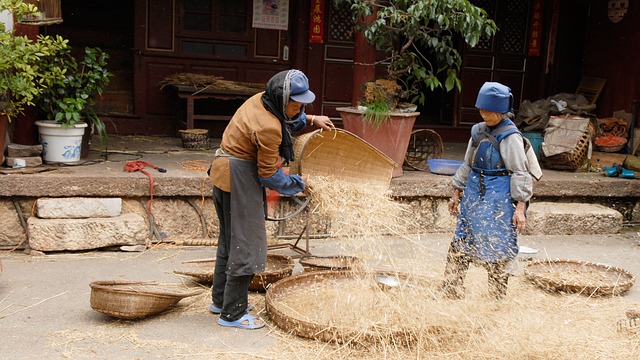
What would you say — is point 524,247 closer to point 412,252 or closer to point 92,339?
point 412,252

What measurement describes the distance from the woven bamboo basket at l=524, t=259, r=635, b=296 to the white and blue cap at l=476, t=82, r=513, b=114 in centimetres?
156

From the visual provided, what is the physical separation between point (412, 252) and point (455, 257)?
1.57 m

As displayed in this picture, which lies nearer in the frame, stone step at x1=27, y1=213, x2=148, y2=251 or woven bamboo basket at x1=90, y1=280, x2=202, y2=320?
woven bamboo basket at x1=90, y1=280, x2=202, y2=320

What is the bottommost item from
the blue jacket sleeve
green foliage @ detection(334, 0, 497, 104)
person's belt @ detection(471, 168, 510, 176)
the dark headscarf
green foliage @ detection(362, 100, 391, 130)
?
the blue jacket sleeve

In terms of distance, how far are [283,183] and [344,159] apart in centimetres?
131

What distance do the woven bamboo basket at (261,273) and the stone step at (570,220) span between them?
3016 mm

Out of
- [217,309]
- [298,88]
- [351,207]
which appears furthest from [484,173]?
[217,309]

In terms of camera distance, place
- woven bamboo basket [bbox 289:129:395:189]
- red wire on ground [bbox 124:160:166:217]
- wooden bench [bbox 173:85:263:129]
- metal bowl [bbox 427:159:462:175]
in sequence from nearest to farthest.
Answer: woven bamboo basket [bbox 289:129:395:189]
red wire on ground [bbox 124:160:166:217]
metal bowl [bbox 427:159:462:175]
wooden bench [bbox 173:85:263:129]

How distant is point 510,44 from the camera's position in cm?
1027

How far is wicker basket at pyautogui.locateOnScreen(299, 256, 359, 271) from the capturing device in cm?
497

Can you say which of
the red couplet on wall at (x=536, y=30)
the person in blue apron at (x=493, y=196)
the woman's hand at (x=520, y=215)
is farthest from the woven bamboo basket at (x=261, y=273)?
the red couplet on wall at (x=536, y=30)

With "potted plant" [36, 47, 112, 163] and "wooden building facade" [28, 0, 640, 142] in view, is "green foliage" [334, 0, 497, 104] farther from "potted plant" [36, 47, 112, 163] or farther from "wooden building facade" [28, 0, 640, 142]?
"wooden building facade" [28, 0, 640, 142]

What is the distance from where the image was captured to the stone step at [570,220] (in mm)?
7023

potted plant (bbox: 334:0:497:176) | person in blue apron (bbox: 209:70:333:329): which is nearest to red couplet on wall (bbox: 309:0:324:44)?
potted plant (bbox: 334:0:497:176)
